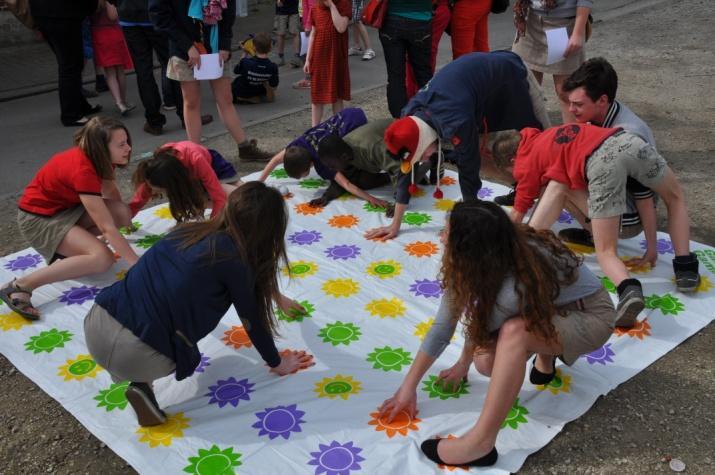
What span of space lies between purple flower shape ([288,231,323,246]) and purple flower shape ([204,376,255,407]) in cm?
111

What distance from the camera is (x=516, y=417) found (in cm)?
223

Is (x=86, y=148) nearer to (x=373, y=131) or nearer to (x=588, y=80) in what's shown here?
(x=373, y=131)

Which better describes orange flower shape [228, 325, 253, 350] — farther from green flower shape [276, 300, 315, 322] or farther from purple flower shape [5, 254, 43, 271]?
purple flower shape [5, 254, 43, 271]

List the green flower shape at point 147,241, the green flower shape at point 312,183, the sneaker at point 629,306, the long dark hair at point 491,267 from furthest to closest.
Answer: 1. the green flower shape at point 312,183
2. the green flower shape at point 147,241
3. the sneaker at point 629,306
4. the long dark hair at point 491,267

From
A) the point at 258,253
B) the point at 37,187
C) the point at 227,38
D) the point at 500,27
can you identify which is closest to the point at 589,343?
the point at 258,253

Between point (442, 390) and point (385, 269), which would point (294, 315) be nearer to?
point (385, 269)

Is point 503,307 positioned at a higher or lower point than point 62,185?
higher

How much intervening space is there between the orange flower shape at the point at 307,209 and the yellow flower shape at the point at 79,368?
60.0 inches

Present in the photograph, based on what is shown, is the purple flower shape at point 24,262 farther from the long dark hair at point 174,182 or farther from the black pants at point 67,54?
the black pants at point 67,54

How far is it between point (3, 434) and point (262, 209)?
1.20 meters

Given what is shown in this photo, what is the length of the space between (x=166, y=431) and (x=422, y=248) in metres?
1.60

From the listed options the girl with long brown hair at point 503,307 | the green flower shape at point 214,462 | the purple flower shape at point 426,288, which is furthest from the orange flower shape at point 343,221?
the green flower shape at point 214,462

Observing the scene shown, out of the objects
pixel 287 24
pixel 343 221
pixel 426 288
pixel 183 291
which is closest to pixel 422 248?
pixel 426 288

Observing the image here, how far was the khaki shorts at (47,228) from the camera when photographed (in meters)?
2.98
